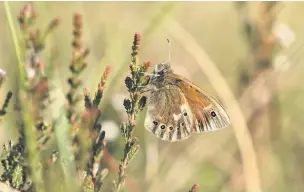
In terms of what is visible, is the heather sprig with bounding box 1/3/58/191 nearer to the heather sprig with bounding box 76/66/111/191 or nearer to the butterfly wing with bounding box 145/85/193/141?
the heather sprig with bounding box 76/66/111/191

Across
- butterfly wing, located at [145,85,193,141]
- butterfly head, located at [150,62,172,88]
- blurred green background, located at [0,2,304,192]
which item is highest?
blurred green background, located at [0,2,304,192]

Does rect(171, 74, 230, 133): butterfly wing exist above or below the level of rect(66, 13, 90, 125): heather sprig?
above

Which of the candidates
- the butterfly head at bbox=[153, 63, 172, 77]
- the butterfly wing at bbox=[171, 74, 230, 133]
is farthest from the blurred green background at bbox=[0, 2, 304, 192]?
the butterfly wing at bbox=[171, 74, 230, 133]

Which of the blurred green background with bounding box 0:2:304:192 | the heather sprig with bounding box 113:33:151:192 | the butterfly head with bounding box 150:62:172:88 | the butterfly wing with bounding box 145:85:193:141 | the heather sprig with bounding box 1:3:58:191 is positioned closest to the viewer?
the heather sprig with bounding box 1:3:58:191

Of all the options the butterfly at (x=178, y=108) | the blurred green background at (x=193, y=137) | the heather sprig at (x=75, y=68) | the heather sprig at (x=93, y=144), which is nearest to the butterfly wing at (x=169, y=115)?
the butterfly at (x=178, y=108)

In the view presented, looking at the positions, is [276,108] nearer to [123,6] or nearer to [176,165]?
[176,165]

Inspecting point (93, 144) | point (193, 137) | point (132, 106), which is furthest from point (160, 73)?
point (193, 137)

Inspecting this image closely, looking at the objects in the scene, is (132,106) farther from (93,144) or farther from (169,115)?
(169,115)

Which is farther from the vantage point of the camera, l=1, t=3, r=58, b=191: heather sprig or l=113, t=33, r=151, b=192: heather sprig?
l=113, t=33, r=151, b=192: heather sprig
